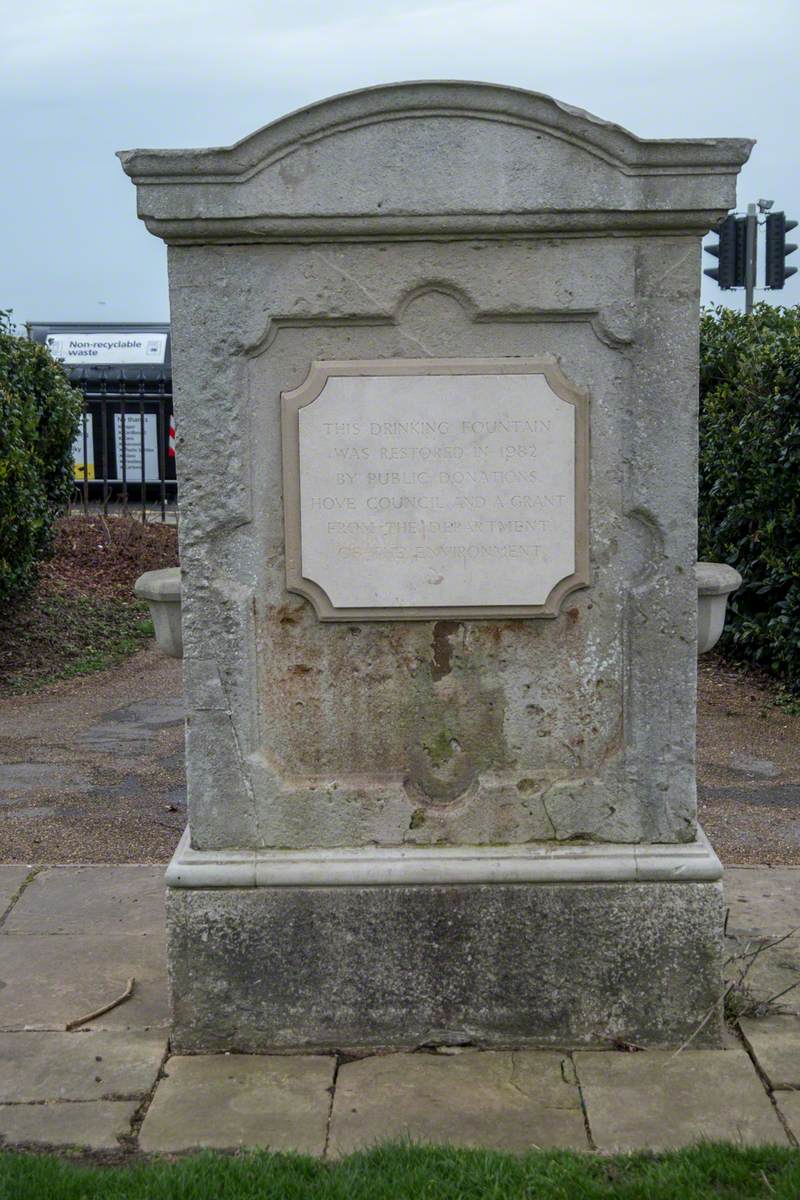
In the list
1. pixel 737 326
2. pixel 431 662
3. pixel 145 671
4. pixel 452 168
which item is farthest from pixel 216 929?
pixel 737 326

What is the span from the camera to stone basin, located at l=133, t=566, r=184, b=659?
12.0 ft

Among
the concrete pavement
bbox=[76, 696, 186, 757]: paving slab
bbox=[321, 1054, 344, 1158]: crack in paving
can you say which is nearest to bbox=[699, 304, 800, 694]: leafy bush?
bbox=[76, 696, 186, 757]: paving slab

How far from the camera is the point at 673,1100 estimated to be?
313 cm

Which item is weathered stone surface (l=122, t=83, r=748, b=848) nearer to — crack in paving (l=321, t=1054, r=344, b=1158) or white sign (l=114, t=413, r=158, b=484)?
crack in paving (l=321, t=1054, r=344, b=1158)

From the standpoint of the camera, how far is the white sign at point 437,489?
3348mm

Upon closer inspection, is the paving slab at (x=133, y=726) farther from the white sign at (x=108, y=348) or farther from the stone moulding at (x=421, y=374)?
the white sign at (x=108, y=348)

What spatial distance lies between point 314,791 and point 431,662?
1.47 feet

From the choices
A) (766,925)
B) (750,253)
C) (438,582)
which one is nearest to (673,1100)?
(766,925)

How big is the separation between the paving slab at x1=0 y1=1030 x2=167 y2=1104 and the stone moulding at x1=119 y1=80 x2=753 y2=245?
2046 mm

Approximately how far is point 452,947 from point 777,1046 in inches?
33.3

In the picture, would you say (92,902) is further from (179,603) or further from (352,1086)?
(352,1086)

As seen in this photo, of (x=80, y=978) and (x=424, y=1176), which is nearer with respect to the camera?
(x=424, y=1176)

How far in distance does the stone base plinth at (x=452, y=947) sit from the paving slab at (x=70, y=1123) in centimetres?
34

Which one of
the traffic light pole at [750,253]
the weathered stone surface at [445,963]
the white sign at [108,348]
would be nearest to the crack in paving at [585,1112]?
the weathered stone surface at [445,963]
